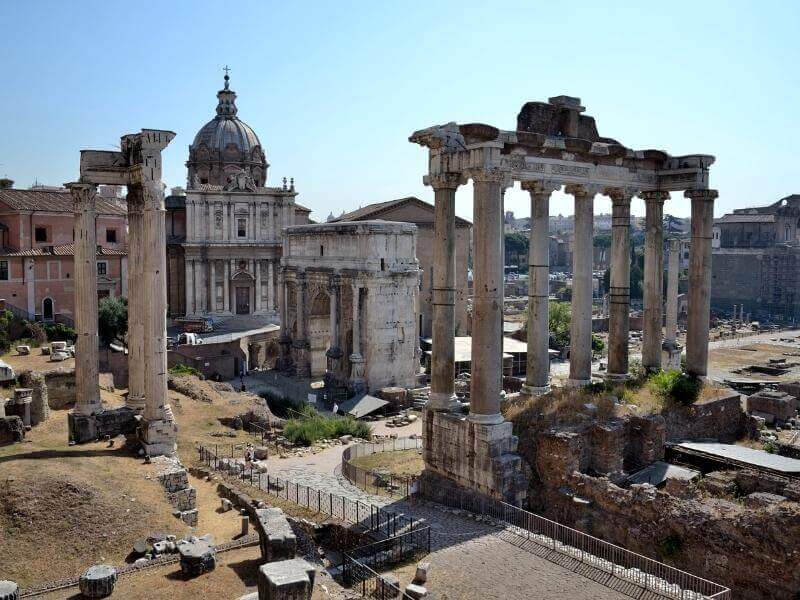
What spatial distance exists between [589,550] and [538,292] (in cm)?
731

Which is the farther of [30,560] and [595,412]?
[595,412]

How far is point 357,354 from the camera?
38719mm

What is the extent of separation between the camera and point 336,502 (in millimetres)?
17797

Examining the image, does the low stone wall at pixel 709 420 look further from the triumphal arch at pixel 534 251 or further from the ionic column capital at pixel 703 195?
the ionic column capital at pixel 703 195

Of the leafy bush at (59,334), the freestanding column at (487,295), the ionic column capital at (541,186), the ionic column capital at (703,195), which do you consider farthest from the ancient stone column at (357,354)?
the freestanding column at (487,295)

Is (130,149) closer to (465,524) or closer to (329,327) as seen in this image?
(465,524)

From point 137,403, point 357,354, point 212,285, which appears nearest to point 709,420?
point 137,403

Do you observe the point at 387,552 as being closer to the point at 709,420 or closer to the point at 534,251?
the point at 534,251

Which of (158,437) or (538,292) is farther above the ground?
(538,292)

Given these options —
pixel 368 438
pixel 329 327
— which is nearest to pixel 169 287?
pixel 329 327

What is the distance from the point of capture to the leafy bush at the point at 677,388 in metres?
19.6

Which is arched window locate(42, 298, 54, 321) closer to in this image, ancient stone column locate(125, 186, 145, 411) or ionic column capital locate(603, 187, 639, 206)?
ancient stone column locate(125, 186, 145, 411)

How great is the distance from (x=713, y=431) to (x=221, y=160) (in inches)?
1815

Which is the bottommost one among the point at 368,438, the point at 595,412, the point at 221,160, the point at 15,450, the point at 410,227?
the point at 368,438
